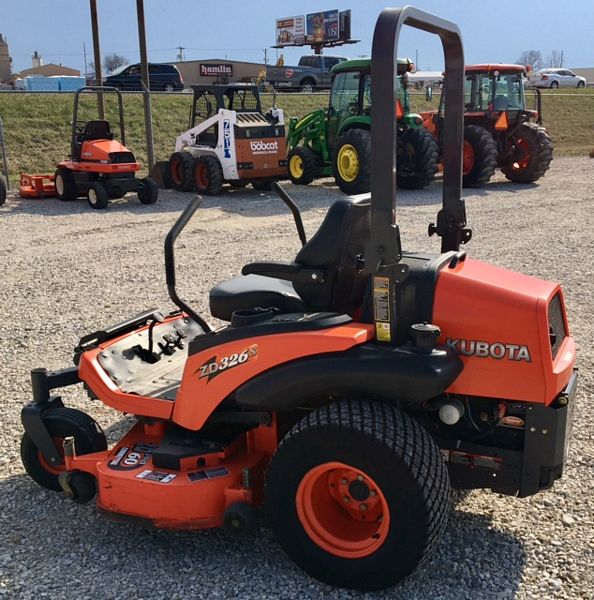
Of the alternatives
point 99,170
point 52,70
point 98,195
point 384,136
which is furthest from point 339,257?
point 52,70

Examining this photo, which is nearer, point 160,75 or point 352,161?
point 352,161

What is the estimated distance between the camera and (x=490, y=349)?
2.62 m

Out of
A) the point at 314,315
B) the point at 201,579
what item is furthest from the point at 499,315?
the point at 201,579

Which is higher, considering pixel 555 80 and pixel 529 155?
pixel 555 80

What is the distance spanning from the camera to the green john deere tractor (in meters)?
13.3

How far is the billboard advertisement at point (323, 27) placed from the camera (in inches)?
2140

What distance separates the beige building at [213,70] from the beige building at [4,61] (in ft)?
43.2

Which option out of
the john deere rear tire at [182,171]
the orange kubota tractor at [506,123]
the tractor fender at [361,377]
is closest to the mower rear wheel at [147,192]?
the john deere rear tire at [182,171]

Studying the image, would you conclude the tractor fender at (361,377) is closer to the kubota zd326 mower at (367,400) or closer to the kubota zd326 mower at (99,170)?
the kubota zd326 mower at (367,400)

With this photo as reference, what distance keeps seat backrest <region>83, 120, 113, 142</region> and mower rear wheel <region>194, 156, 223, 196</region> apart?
1703mm

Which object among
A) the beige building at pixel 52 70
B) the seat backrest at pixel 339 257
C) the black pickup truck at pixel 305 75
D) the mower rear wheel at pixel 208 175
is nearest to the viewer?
→ the seat backrest at pixel 339 257

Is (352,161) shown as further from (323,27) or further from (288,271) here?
(323,27)

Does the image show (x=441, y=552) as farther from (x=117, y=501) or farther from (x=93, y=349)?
(x=93, y=349)

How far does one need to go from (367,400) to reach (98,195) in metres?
10.0
